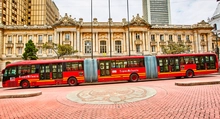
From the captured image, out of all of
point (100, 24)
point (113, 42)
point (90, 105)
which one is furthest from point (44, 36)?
point (90, 105)

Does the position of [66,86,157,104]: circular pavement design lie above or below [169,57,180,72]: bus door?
below

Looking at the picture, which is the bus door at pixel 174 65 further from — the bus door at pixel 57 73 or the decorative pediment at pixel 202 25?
the decorative pediment at pixel 202 25

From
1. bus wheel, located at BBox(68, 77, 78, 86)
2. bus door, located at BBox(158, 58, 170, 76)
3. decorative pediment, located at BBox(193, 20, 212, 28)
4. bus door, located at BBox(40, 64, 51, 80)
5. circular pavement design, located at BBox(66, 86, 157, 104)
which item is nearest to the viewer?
circular pavement design, located at BBox(66, 86, 157, 104)

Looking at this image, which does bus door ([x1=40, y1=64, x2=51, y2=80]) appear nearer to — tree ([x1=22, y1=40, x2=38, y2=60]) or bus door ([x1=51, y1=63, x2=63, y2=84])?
bus door ([x1=51, y1=63, x2=63, y2=84])

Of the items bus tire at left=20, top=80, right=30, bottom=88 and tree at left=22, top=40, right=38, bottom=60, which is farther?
tree at left=22, top=40, right=38, bottom=60

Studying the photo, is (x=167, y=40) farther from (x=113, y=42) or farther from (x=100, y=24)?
(x=100, y=24)

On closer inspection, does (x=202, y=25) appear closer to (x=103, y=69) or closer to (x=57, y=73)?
(x=103, y=69)

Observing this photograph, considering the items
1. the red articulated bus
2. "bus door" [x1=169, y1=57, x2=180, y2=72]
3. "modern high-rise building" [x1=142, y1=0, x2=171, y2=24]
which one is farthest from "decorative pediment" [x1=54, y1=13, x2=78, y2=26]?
"modern high-rise building" [x1=142, y1=0, x2=171, y2=24]

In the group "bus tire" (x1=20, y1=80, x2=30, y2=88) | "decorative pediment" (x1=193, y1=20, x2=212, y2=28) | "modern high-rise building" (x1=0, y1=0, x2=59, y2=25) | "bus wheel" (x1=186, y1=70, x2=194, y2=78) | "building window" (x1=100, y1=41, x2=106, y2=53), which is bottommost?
"bus tire" (x1=20, y1=80, x2=30, y2=88)

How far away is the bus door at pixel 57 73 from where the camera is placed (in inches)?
626

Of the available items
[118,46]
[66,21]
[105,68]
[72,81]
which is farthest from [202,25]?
[72,81]

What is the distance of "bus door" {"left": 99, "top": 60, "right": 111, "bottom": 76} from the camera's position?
16484 millimetres

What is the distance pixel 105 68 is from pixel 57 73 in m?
5.30

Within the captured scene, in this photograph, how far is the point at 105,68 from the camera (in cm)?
1655
